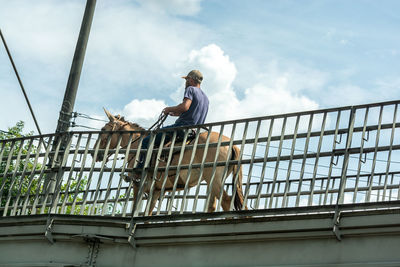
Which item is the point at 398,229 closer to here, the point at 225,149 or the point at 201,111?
the point at 225,149

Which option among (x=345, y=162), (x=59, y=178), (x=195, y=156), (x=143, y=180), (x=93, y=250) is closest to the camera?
(x=345, y=162)

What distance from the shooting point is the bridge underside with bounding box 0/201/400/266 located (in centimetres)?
867

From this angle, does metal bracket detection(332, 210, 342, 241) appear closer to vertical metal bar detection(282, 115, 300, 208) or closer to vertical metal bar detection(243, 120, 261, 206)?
vertical metal bar detection(282, 115, 300, 208)

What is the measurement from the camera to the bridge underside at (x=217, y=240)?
28.5 feet

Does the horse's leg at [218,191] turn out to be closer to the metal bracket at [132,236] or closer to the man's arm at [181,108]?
the man's arm at [181,108]

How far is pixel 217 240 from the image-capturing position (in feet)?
33.0

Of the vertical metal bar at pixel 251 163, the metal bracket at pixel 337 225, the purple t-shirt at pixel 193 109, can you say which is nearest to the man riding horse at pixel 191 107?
the purple t-shirt at pixel 193 109

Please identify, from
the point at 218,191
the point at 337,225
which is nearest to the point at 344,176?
the point at 337,225

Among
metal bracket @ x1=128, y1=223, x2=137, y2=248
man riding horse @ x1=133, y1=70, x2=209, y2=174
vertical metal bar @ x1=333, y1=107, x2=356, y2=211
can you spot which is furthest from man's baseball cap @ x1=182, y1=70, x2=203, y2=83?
vertical metal bar @ x1=333, y1=107, x2=356, y2=211

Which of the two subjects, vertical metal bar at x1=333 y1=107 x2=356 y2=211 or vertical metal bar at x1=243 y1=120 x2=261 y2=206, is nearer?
vertical metal bar at x1=333 y1=107 x2=356 y2=211

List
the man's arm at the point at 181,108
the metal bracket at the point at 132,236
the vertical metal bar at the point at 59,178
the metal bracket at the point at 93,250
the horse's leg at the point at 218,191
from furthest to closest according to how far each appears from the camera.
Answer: the man's arm at the point at 181,108 → the horse's leg at the point at 218,191 → the vertical metal bar at the point at 59,178 → the metal bracket at the point at 93,250 → the metal bracket at the point at 132,236

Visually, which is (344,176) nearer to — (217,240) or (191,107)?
(217,240)

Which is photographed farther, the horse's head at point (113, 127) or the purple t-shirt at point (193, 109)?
the horse's head at point (113, 127)

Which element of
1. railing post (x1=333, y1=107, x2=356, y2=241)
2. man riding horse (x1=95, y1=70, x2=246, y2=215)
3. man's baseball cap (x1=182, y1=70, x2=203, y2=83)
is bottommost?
railing post (x1=333, y1=107, x2=356, y2=241)
